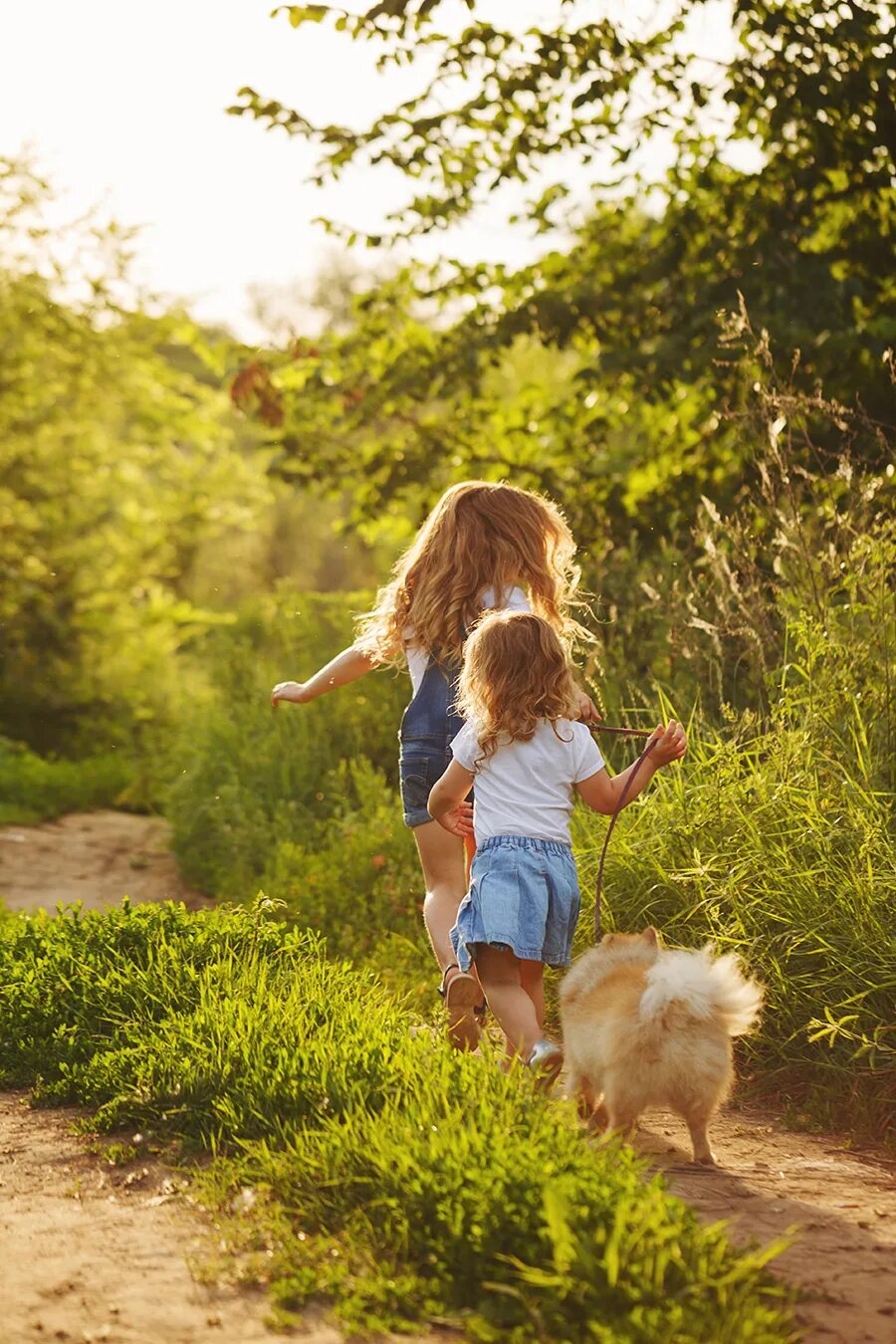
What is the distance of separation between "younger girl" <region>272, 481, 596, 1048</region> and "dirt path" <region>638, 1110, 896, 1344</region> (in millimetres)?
1081

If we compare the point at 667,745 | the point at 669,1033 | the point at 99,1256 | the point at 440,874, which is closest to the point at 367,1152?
the point at 99,1256

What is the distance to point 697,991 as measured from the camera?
3555mm

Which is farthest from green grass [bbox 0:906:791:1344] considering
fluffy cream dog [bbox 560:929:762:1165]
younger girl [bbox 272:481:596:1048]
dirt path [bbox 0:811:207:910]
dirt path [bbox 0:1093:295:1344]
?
dirt path [bbox 0:811:207:910]

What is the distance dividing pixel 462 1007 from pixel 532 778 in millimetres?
715

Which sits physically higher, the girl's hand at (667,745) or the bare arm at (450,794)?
the girl's hand at (667,745)

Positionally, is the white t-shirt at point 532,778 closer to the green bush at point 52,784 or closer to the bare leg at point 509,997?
the bare leg at point 509,997

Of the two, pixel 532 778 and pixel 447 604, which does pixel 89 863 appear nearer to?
pixel 447 604

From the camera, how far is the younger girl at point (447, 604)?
15.9 ft

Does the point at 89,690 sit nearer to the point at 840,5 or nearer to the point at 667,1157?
the point at 840,5

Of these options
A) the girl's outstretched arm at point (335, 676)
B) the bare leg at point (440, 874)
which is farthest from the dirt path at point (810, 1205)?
the girl's outstretched arm at point (335, 676)

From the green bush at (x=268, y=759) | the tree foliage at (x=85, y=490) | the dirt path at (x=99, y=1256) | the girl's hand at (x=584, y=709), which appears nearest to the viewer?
the dirt path at (x=99, y=1256)

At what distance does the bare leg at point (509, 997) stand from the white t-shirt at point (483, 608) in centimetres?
111

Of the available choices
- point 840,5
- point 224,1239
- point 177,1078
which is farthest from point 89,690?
point 224,1239

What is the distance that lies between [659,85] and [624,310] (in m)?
1.34
